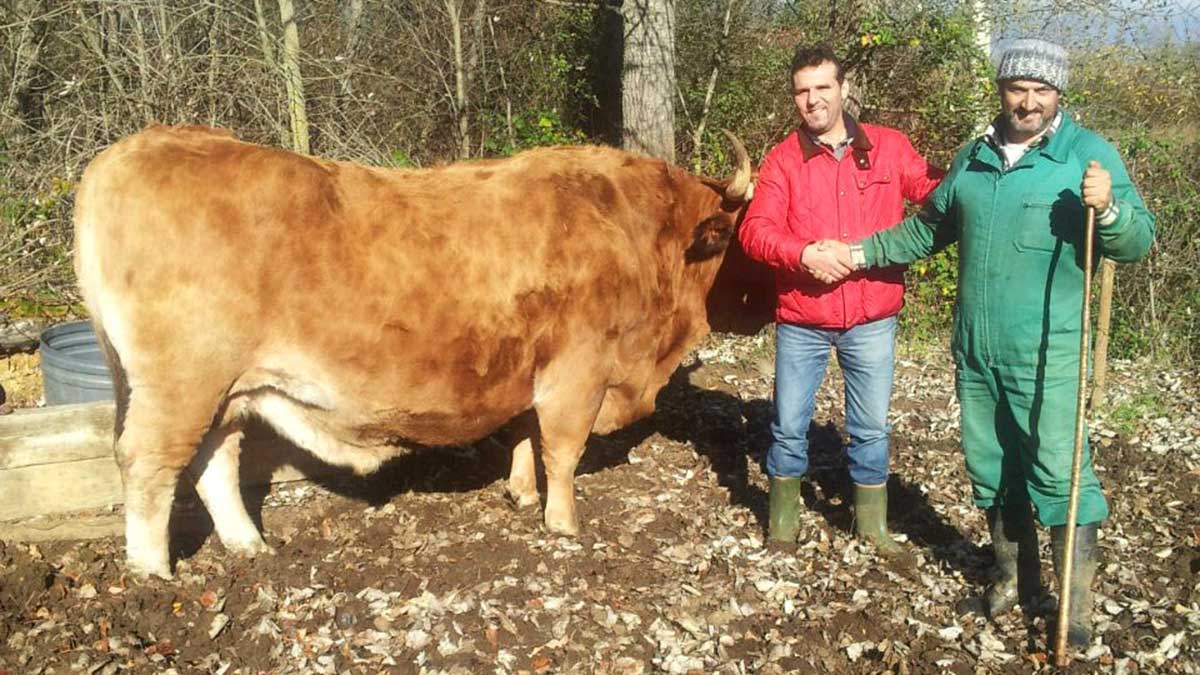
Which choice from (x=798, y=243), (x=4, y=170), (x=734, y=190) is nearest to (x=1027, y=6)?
(x=734, y=190)

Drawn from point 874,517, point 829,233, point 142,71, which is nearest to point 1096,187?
point 829,233

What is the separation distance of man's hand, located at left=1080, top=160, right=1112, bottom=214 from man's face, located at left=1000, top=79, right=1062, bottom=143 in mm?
369

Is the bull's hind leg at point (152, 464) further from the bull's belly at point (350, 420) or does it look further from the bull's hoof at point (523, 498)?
the bull's hoof at point (523, 498)

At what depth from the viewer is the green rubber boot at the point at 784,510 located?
5.14m

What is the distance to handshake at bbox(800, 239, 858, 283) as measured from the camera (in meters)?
4.37

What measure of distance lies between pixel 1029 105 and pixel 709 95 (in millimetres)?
7528

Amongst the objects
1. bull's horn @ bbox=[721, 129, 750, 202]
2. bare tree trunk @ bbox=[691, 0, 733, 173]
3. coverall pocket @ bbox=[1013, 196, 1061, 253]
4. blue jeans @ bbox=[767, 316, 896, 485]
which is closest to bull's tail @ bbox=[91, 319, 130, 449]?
blue jeans @ bbox=[767, 316, 896, 485]

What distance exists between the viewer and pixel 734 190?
539cm

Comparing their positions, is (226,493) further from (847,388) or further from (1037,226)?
(1037,226)

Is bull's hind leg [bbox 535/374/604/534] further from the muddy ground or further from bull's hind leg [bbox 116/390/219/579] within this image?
bull's hind leg [bbox 116/390/219/579]

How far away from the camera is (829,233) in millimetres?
4543

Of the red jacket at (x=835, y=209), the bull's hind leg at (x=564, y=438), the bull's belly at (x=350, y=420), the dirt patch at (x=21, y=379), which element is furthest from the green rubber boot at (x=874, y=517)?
the dirt patch at (x=21, y=379)

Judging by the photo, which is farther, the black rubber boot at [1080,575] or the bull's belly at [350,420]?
the bull's belly at [350,420]

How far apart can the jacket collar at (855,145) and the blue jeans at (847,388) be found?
0.80 meters
